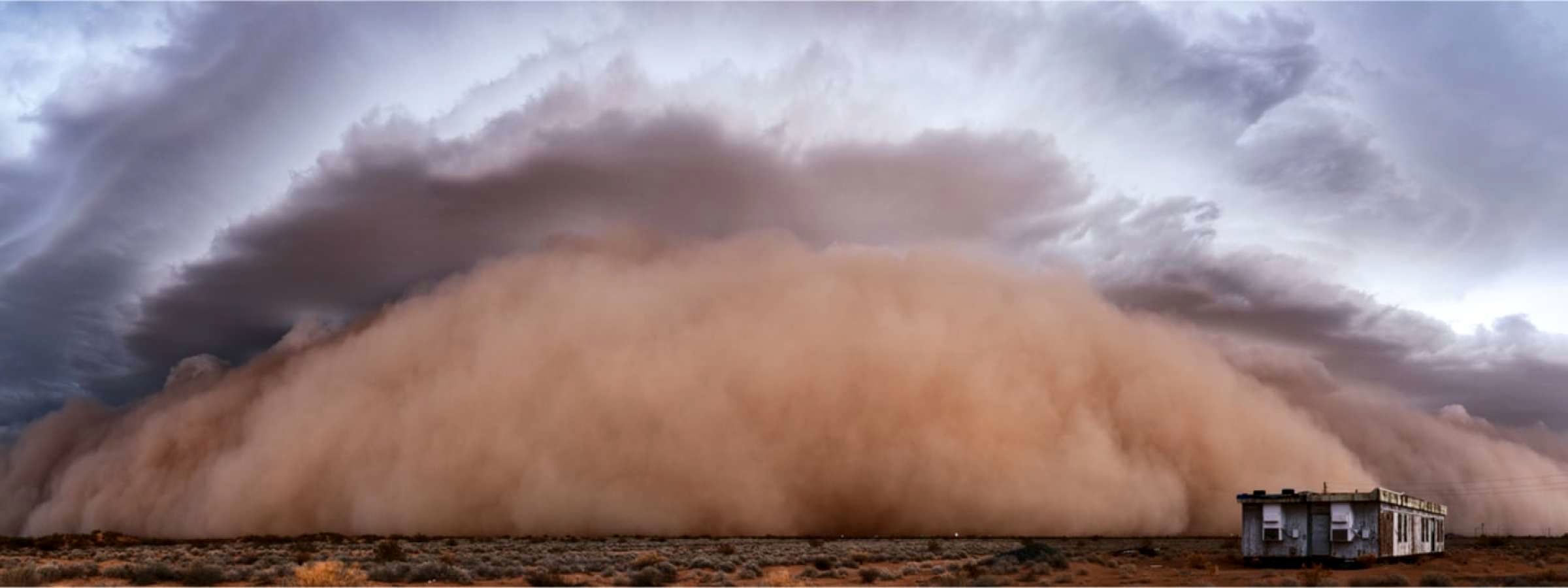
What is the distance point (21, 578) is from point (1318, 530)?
1715 inches

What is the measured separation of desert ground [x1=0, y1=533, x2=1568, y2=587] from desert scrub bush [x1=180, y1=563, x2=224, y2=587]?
2.5 inches

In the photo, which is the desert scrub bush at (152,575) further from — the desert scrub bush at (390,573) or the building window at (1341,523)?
the building window at (1341,523)

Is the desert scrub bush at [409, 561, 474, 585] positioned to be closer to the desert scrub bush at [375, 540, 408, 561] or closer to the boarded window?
the desert scrub bush at [375, 540, 408, 561]

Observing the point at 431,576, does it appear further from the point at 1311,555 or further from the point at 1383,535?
the point at 1383,535

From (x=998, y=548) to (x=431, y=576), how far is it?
35772 millimetres

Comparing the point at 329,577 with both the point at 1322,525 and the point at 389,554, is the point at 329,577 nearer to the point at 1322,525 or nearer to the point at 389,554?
the point at 389,554

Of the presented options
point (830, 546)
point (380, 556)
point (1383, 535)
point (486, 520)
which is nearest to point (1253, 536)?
point (1383, 535)

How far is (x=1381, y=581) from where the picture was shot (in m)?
30.1

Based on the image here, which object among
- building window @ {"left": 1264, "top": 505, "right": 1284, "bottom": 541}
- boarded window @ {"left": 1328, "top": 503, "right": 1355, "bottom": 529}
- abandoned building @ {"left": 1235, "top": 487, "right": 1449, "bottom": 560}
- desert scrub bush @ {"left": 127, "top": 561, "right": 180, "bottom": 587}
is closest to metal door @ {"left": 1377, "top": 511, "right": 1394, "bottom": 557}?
abandoned building @ {"left": 1235, "top": 487, "right": 1449, "bottom": 560}

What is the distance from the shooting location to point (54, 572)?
32.0m

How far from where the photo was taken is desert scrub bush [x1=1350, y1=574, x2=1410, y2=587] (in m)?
29.2

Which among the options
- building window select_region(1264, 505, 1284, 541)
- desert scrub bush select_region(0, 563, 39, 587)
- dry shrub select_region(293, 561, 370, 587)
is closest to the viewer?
dry shrub select_region(293, 561, 370, 587)

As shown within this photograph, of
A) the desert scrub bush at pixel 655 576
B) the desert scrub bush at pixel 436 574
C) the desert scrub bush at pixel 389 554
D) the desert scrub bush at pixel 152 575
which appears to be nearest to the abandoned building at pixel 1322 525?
the desert scrub bush at pixel 655 576

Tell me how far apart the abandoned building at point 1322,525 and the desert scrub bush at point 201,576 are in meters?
36.2
